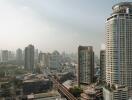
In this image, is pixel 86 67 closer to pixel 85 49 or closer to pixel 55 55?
pixel 85 49

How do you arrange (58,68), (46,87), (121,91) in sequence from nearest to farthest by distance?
(121,91) → (46,87) → (58,68)

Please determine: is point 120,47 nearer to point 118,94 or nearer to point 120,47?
point 120,47

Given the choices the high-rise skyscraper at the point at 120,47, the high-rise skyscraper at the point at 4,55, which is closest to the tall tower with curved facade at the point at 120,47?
the high-rise skyscraper at the point at 120,47

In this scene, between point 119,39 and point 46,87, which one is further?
point 46,87

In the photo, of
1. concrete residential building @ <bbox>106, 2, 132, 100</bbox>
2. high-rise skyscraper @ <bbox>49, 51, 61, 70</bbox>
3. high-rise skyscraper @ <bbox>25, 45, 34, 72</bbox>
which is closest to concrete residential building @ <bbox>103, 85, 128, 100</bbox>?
concrete residential building @ <bbox>106, 2, 132, 100</bbox>

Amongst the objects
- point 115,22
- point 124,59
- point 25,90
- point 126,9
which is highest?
point 126,9

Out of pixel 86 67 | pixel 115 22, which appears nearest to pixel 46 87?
pixel 86 67

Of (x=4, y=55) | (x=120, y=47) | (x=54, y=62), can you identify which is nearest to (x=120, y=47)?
(x=120, y=47)
